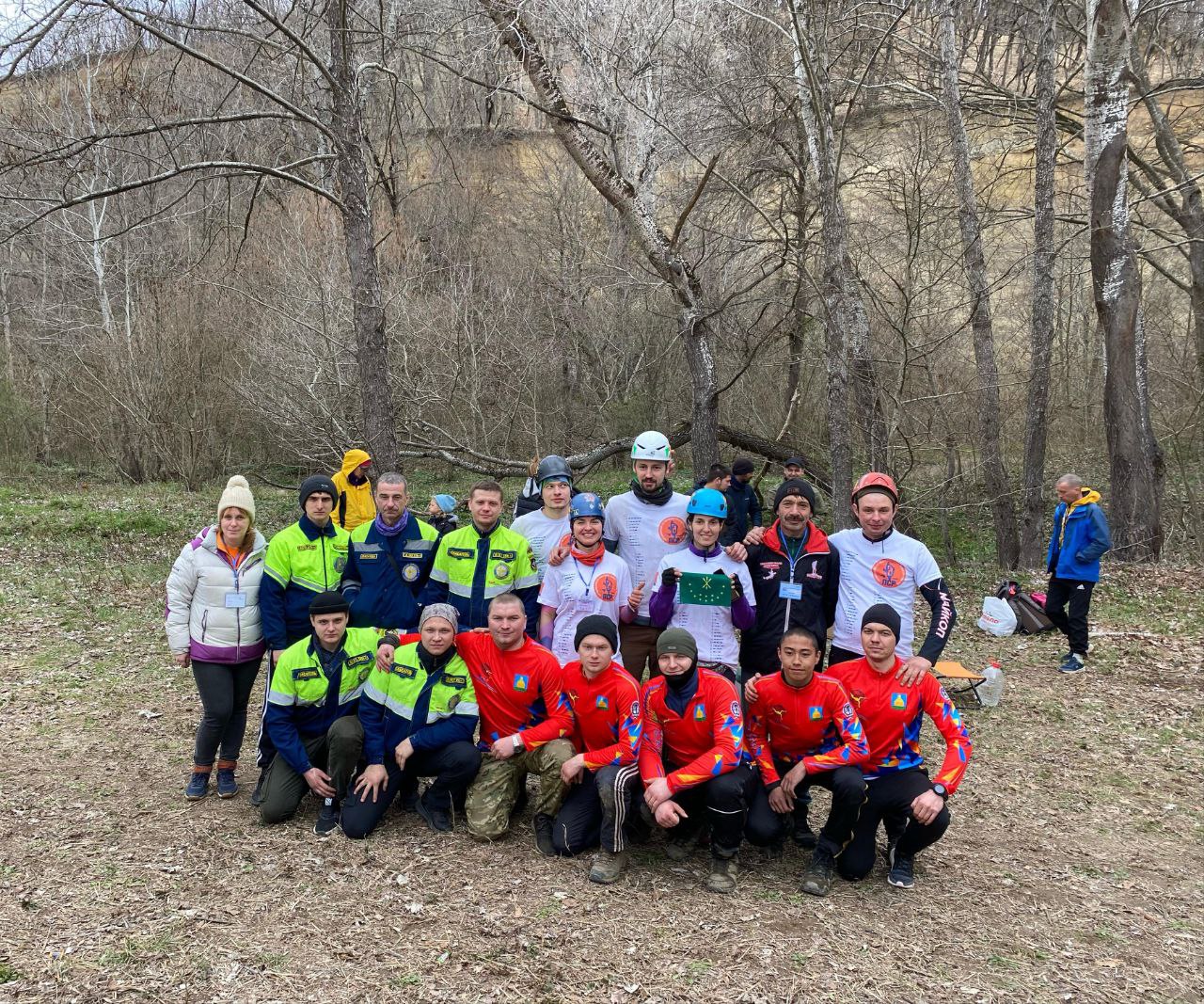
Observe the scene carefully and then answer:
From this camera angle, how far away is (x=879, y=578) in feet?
14.6

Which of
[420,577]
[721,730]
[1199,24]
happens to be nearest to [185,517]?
[420,577]

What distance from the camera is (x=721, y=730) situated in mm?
3900

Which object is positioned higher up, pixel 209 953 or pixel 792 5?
pixel 792 5

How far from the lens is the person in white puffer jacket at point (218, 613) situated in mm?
4492

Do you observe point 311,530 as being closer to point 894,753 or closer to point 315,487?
point 315,487

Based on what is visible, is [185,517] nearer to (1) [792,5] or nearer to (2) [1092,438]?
(1) [792,5]

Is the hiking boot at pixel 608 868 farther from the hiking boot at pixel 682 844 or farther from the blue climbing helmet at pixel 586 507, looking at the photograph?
the blue climbing helmet at pixel 586 507

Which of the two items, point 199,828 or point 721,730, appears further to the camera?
point 199,828

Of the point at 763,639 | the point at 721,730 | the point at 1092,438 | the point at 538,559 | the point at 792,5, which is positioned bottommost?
the point at 721,730

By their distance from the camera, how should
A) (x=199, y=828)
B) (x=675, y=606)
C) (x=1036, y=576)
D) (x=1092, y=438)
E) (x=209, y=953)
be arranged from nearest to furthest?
(x=209, y=953)
(x=199, y=828)
(x=675, y=606)
(x=1036, y=576)
(x=1092, y=438)

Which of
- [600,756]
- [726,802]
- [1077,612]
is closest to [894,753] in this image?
[726,802]

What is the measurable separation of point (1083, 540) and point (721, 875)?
5.73 metres

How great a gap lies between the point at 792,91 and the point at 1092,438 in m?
9.33

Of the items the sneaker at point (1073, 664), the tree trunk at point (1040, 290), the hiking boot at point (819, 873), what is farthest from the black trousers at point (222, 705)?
the tree trunk at point (1040, 290)
